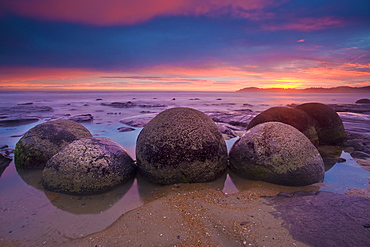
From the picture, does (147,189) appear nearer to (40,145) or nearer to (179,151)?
(179,151)

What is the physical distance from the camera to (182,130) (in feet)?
13.6

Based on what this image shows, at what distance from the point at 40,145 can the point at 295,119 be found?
7.13m

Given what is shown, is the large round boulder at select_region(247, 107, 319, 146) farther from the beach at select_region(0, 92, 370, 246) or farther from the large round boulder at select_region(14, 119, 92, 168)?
the large round boulder at select_region(14, 119, 92, 168)

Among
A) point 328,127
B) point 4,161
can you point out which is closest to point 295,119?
point 328,127

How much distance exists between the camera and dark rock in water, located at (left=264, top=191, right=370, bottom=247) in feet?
8.17

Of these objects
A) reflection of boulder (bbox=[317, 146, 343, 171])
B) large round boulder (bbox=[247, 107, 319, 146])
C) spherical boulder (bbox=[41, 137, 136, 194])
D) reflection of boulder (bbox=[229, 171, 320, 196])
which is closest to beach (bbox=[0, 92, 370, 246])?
reflection of boulder (bbox=[229, 171, 320, 196])

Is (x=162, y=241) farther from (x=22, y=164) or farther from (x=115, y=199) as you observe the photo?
(x=22, y=164)

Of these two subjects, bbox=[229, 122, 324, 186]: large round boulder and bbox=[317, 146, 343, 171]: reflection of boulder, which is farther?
bbox=[317, 146, 343, 171]: reflection of boulder

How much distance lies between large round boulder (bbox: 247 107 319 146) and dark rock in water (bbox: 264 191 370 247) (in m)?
3.32

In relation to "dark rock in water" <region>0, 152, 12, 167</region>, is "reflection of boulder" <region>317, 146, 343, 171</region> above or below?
above

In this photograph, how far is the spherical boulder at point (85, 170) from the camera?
3887mm

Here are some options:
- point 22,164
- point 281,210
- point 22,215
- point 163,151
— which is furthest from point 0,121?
point 281,210

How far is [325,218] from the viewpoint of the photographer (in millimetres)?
2895

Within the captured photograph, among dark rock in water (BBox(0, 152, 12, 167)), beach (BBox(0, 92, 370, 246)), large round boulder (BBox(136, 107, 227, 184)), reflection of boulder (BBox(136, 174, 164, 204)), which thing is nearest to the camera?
beach (BBox(0, 92, 370, 246))
